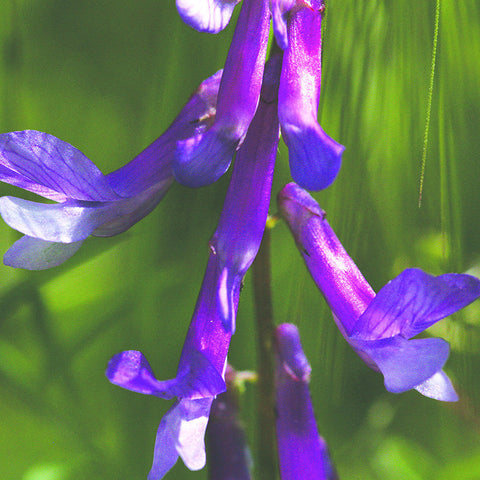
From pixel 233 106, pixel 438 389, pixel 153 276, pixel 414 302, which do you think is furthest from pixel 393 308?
pixel 153 276

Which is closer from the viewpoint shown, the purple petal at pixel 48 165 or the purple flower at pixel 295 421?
the purple petal at pixel 48 165

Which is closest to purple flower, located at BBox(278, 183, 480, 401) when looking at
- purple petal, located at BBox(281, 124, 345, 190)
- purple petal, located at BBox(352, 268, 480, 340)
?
purple petal, located at BBox(352, 268, 480, 340)

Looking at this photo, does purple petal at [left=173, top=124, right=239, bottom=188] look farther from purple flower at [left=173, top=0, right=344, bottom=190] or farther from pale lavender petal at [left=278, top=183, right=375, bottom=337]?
pale lavender petal at [left=278, top=183, right=375, bottom=337]

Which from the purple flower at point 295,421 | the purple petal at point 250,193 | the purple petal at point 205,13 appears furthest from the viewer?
the purple flower at point 295,421

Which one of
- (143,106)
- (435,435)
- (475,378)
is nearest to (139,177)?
(143,106)

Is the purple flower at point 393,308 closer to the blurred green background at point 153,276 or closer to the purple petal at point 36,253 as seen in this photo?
the blurred green background at point 153,276

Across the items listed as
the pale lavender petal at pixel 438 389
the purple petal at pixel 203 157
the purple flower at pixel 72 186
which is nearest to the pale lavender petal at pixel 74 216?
the purple flower at pixel 72 186
